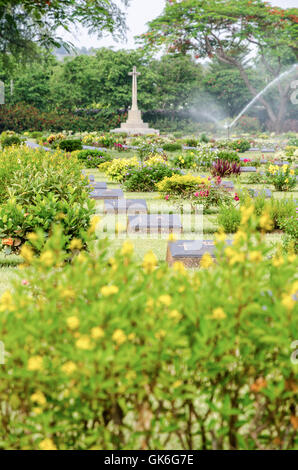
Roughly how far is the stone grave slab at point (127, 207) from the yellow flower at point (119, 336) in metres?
6.61

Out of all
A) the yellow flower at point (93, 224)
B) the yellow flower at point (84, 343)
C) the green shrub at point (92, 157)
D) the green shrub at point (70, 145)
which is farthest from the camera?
the green shrub at point (70, 145)

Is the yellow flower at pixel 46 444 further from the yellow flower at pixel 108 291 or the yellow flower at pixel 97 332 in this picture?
the yellow flower at pixel 108 291

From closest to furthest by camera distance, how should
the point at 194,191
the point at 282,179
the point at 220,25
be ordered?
the point at 194,191 < the point at 282,179 < the point at 220,25

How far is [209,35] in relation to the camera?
1538 inches

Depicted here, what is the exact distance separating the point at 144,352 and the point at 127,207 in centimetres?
688

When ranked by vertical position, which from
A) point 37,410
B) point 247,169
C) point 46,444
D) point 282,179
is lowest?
point 46,444

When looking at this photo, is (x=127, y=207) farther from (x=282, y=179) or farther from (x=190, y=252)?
(x=282, y=179)

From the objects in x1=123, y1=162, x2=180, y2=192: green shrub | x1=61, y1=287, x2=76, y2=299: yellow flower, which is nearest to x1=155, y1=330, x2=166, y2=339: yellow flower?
x1=61, y1=287, x2=76, y2=299: yellow flower

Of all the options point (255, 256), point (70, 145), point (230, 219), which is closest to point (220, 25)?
point (70, 145)

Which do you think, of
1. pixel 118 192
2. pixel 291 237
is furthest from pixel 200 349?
pixel 118 192

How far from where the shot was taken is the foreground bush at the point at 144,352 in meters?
1.79

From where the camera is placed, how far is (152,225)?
7121 mm

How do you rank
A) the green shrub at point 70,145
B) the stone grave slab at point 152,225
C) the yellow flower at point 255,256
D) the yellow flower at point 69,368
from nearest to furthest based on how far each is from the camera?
the yellow flower at point 69,368 < the yellow flower at point 255,256 < the stone grave slab at point 152,225 < the green shrub at point 70,145

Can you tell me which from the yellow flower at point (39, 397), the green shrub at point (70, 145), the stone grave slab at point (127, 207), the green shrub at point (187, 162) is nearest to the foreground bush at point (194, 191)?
the stone grave slab at point (127, 207)
